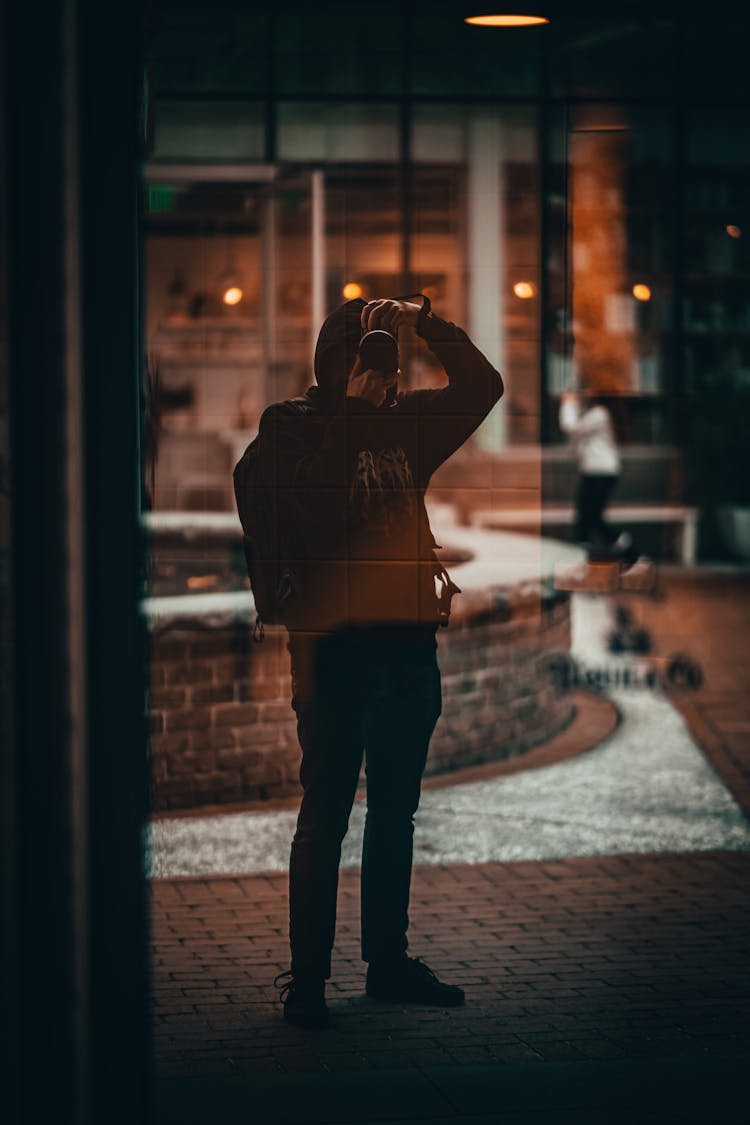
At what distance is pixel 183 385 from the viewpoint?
731 inches

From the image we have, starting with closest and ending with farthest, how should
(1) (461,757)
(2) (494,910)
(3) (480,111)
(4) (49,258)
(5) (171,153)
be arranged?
(4) (49,258), (2) (494,910), (1) (461,757), (5) (171,153), (3) (480,111)

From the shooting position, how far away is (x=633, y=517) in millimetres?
18719

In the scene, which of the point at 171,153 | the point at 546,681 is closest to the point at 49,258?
the point at 546,681

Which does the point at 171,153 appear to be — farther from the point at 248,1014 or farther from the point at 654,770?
the point at 248,1014

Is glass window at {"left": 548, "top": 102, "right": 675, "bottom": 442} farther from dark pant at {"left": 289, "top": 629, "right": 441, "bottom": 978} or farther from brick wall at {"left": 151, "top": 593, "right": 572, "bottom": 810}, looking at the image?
dark pant at {"left": 289, "top": 629, "right": 441, "bottom": 978}

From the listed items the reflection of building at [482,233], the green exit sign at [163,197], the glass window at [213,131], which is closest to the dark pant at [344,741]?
the reflection of building at [482,233]

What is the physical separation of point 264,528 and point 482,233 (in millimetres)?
14676

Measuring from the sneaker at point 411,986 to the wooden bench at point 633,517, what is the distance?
42.8ft

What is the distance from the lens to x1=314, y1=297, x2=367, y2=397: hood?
455 centimetres

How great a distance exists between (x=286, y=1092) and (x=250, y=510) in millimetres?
1443

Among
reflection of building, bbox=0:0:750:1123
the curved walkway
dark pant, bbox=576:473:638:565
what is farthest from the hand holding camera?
dark pant, bbox=576:473:638:565

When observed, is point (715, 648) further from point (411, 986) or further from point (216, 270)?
point (216, 270)

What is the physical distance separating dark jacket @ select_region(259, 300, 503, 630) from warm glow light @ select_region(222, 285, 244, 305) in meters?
14.3

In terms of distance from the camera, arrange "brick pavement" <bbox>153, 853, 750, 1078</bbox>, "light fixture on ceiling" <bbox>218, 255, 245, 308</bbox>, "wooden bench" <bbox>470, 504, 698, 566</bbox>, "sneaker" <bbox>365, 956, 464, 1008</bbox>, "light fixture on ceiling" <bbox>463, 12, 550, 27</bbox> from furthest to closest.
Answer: "light fixture on ceiling" <bbox>218, 255, 245, 308</bbox>
"wooden bench" <bbox>470, 504, 698, 566</bbox>
"light fixture on ceiling" <bbox>463, 12, 550, 27</bbox>
"sneaker" <bbox>365, 956, 464, 1008</bbox>
"brick pavement" <bbox>153, 853, 750, 1078</bbox>
